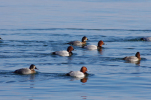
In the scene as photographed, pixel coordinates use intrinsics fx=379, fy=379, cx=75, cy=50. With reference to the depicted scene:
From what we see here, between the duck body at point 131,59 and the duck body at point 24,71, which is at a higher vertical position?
the duck body at point 131,59

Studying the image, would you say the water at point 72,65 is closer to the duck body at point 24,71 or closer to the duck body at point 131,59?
the duck body at point 24,71

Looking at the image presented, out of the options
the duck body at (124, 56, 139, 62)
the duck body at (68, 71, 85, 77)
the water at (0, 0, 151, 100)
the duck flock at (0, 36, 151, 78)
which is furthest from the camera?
the duck body at (124, 56, 139, 62)

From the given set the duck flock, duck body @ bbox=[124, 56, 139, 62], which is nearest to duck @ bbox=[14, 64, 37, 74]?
the duck flock

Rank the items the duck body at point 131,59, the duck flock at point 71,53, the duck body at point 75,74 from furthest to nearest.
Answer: the duck body at point 131,59
the duck flock at point 71,53
the duck body at point 75,74

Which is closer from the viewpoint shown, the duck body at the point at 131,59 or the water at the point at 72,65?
the water at the point at 72,65

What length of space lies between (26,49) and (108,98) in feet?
41.6

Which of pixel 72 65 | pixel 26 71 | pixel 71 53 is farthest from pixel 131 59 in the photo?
pixel 26 71

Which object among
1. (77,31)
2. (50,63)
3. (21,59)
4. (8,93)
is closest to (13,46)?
(21,59)

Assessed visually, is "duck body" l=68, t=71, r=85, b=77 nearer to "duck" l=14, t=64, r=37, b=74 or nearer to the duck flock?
the duck flock

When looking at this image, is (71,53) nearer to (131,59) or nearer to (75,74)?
(131,59)

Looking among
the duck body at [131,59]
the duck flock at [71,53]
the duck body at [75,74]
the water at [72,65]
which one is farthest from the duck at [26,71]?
the duck body at [131,59]

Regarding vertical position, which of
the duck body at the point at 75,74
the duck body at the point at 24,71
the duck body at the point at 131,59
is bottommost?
the duck body at the point at 75,74

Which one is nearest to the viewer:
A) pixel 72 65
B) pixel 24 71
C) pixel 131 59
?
pixel 24 71

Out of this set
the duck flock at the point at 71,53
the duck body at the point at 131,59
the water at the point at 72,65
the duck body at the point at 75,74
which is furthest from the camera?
the duck body at the point at 131,59
